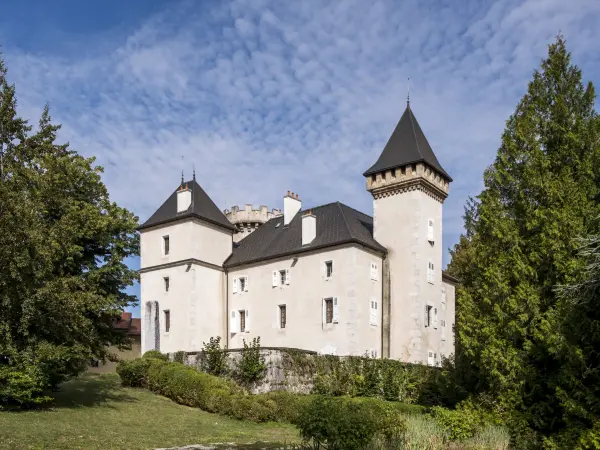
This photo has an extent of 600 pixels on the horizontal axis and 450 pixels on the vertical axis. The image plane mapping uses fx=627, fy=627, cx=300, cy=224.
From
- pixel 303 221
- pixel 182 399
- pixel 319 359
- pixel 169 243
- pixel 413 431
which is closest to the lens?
pixel 413 431

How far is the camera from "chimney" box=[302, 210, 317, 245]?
116 feet

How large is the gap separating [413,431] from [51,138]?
16218 millimetres

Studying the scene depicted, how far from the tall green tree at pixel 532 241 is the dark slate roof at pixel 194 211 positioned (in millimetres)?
23351

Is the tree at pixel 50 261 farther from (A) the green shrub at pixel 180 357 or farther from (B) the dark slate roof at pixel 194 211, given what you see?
(B) the dark slate roof at pixel 194 211

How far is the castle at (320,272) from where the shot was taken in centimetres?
3331

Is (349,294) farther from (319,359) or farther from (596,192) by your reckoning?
(596,192)

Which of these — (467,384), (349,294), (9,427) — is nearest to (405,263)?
(349,294)

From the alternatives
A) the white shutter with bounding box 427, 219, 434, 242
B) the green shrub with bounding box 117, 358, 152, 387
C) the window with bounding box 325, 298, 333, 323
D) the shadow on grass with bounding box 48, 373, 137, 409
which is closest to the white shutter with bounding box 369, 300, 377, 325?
the window with bounding box 325, 298, 333, 323

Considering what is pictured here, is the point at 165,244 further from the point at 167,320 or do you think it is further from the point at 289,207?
the point at 289,207

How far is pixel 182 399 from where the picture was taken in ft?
85.8

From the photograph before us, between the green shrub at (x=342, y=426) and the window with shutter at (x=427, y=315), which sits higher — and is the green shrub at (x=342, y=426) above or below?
below

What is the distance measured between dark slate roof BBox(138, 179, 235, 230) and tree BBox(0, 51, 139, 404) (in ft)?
43.9

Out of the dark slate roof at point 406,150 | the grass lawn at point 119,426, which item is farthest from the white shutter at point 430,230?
the grass lawn at point 119,426

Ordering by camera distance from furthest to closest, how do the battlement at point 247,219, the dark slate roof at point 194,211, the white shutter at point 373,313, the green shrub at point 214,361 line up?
the battlement at point 247,219
the dark slate roof at point 194,211
the white shutter at point 373,313
the green shrub at point 214,361
